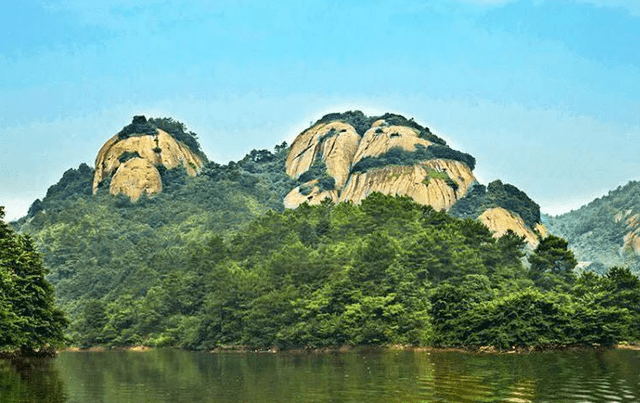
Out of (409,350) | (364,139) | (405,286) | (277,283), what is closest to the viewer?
(409,350)

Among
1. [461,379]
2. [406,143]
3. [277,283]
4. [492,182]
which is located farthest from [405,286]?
[406,143]

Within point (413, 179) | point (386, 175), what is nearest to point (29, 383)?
point (413, 179)

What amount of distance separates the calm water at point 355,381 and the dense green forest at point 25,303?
7.25ft

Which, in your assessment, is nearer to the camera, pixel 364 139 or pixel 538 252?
pixel 538 252

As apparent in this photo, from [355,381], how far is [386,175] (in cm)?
12871

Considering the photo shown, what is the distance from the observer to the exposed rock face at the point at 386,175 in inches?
6393

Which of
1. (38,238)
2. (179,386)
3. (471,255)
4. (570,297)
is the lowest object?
(179,386)

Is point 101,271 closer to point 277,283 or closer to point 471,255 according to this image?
point 277,283

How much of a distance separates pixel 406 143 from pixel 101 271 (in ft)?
268

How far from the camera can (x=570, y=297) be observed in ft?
248

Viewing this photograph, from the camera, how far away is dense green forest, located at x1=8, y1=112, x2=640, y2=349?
68875mm

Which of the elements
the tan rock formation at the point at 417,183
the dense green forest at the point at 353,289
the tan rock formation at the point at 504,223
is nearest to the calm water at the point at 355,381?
the dense green forest at the point at 353,289

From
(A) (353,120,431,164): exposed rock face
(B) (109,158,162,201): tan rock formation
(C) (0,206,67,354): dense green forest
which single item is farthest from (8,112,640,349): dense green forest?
(A) (353,120,431,164): exposed rock face

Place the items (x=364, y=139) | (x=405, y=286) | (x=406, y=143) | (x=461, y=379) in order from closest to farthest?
(x=461, y=379) < (x=405, y=286) < (x=406, y=143) < (x=364, y=139)
